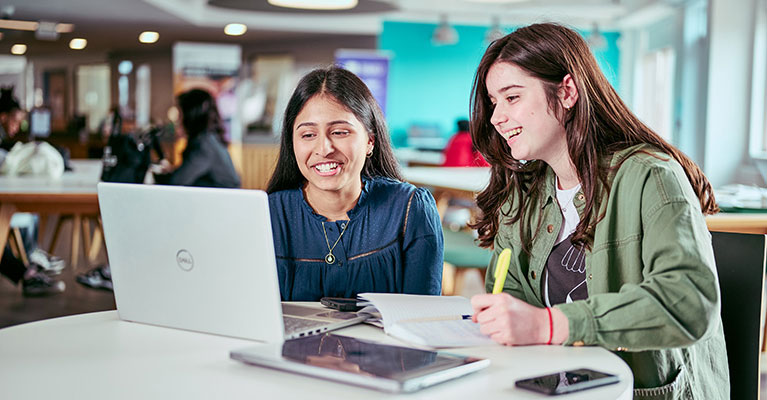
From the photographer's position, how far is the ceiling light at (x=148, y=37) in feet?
36.2

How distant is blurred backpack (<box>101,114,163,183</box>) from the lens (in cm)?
429

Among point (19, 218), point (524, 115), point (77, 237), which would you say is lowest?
point (77, 237)

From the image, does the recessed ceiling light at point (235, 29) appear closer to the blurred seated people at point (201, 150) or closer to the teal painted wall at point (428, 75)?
the teal painted wall at point (428, 75)

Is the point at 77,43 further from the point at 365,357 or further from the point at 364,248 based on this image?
the point at 365,357

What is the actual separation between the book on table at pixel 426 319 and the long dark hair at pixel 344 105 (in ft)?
2.01

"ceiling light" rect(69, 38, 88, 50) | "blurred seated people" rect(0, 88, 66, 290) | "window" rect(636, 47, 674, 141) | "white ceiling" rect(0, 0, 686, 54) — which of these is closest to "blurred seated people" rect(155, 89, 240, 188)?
"blurred seated people" rect(0, 88, 66, 290)

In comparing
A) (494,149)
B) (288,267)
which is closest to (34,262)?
(288,267)

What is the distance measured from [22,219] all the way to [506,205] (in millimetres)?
4915

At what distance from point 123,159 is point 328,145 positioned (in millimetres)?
2831

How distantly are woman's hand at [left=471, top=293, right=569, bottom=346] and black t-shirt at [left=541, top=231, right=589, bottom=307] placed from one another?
1.12 feet

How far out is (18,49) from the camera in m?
11.9

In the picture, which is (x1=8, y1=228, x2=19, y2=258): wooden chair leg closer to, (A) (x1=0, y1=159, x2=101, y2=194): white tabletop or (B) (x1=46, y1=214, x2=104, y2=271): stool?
(B) (x1=46, y1=214, x2=104, y2=271): stool

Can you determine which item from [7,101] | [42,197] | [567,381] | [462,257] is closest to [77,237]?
[7,101]

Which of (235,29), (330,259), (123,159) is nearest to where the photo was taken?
(330,259)
